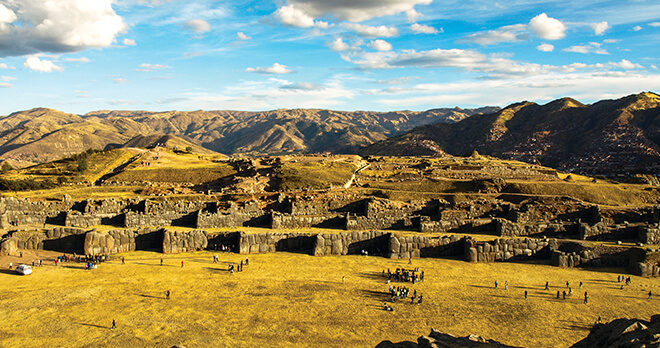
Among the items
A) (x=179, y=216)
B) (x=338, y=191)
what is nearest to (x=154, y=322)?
(x=179, y=216)

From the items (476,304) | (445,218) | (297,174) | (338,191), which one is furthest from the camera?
(297,174)

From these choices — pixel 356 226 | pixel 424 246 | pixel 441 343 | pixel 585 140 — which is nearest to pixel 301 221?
pixel 356 226

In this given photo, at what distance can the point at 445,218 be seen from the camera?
58.2 m

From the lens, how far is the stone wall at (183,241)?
4650cm

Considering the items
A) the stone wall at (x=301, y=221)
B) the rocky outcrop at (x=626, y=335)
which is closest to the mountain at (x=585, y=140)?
the stone wall at (x=301, y=221)

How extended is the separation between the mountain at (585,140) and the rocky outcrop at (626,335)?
123 m

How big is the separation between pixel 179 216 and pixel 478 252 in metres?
40.9

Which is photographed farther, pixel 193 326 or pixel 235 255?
pixel 235 255

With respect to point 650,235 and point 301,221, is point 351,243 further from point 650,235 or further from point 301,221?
point 650,235

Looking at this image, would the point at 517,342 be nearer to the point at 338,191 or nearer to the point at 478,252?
the point at 478,252

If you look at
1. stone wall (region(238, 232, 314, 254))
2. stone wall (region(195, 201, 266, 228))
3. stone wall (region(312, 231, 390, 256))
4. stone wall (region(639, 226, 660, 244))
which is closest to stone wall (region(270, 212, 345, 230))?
stone wall (region(195, 201, 266, 228))

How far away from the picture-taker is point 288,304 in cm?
3278

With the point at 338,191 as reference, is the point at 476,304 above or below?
below

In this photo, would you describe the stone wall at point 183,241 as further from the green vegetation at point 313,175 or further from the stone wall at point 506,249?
the stone wall at point 506,249
